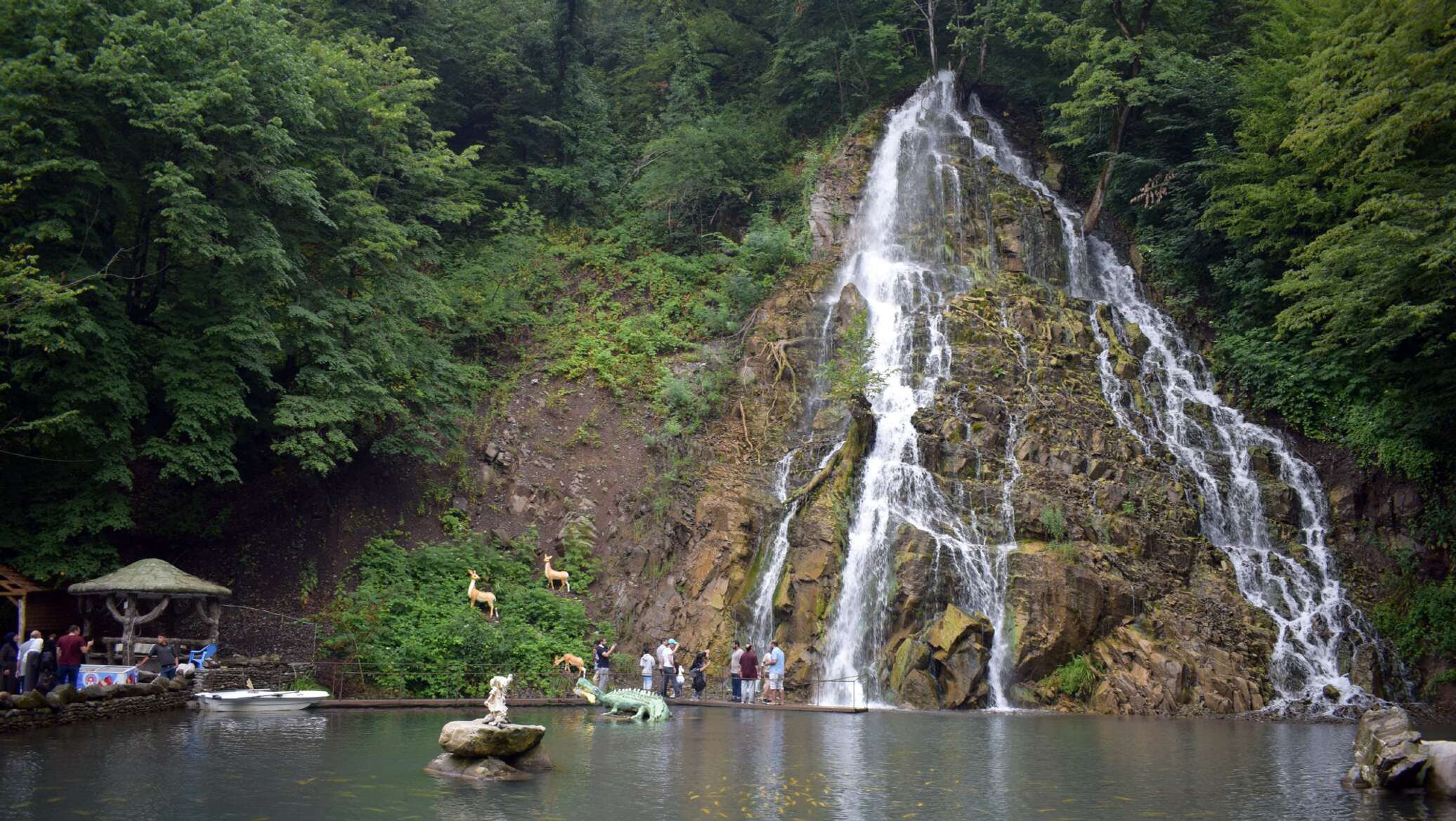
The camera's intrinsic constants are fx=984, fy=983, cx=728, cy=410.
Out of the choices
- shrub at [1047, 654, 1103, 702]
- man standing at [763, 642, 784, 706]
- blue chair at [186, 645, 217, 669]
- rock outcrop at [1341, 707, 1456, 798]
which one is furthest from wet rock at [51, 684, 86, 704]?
shrub at [1047, 654, 1103, 702]

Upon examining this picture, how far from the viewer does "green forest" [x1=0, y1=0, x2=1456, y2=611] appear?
776 inches

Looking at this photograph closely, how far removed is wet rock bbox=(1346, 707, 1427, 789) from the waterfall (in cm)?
986

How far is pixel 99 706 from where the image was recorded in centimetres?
1608

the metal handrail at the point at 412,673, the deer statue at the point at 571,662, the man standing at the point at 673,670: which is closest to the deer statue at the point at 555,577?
the deer statue at the point at 571,662

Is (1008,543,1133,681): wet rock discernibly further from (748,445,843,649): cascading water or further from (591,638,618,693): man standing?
(591,638,618,693): man standing

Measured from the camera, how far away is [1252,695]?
20625 millimetres

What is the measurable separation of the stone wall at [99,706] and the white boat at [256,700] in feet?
1.89

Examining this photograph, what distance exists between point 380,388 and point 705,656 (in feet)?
32.4

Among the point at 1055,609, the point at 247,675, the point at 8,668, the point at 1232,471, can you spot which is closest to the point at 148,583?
the point at 247,675

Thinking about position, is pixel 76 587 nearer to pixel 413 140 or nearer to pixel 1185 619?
pixel 413 140

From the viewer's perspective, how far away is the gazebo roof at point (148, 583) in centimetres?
1825

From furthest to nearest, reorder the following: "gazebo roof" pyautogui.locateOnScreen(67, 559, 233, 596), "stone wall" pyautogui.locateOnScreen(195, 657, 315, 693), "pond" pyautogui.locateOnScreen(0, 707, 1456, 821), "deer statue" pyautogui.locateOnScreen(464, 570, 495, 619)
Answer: "deer statue" pyautogui.locateOnScreen(464, 570, 495, 619) < "stone wall" pyautogui.locateOnScreen(195, 657, 315, 693) < "gazebo roof" pyautogui.locateOnScreen(67, 559, 233, 596) < "pond" pyautogui.locateOnScreen(0, 707, 1456, 821)

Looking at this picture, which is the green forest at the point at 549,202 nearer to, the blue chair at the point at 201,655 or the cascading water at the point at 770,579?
the blue chair at the point at 201,655

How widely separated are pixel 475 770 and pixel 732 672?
11.0 m
